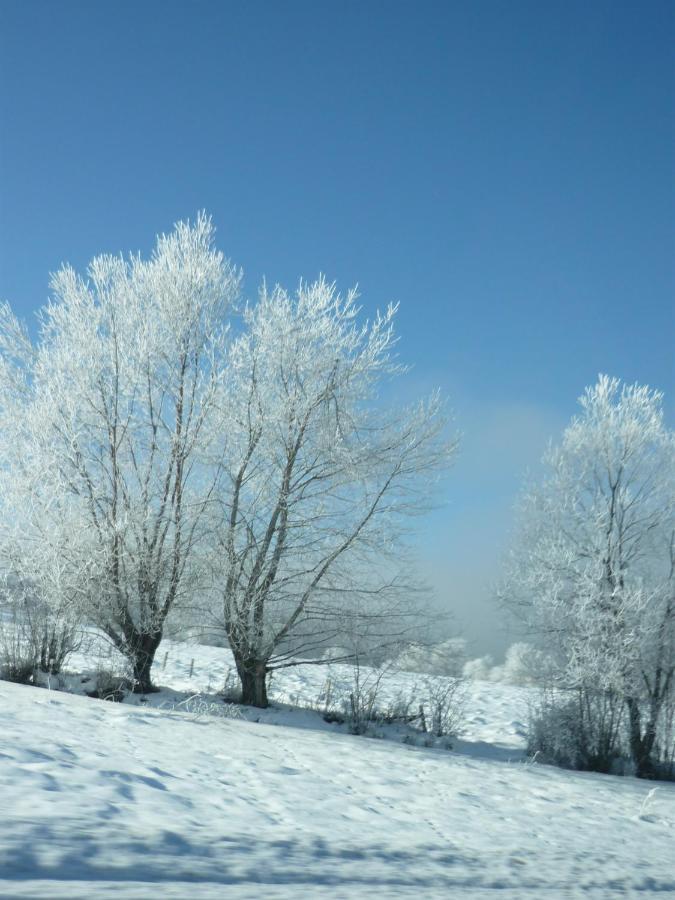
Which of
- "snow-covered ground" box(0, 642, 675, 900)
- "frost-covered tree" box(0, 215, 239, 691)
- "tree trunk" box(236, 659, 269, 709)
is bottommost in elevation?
"snow-covered ground" box(0, 642, 675, 900)

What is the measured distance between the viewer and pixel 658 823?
655cm

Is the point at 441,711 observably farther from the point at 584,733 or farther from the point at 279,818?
the point at 279,818

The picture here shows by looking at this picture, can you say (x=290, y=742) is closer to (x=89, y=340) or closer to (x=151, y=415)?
(x=151, y=415)

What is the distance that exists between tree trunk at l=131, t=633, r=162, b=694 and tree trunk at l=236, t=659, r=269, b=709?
52.5 inches

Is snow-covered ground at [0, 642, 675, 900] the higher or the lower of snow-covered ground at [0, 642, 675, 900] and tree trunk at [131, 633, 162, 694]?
the lower

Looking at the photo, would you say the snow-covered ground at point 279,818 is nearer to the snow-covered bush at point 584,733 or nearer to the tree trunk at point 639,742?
the snow-covered bush at point 584,733

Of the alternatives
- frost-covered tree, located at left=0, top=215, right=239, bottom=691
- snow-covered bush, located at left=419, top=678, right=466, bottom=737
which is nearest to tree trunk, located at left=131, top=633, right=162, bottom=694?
frost-covered tree, located at left=0, top=215, right=239, bottom=691

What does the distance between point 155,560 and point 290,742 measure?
4.26 metres

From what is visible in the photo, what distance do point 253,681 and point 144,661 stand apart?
1721mm

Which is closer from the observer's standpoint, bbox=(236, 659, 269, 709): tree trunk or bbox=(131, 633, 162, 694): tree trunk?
bbox=(131, 633, 162, 694): tree trunk

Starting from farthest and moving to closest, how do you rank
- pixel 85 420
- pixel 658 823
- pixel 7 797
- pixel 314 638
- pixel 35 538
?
pixel 314 638, pixel 85 420, pixel 35 538, pixel 658 823, pixel 7 797

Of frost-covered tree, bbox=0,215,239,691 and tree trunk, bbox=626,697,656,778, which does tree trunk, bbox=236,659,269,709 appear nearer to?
frost-covered tree, bbox=0,215,239,691

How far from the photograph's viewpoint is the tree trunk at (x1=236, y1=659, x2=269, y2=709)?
456 inches

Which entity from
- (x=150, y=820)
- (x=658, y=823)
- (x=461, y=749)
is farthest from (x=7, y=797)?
(x=461, y=749)
